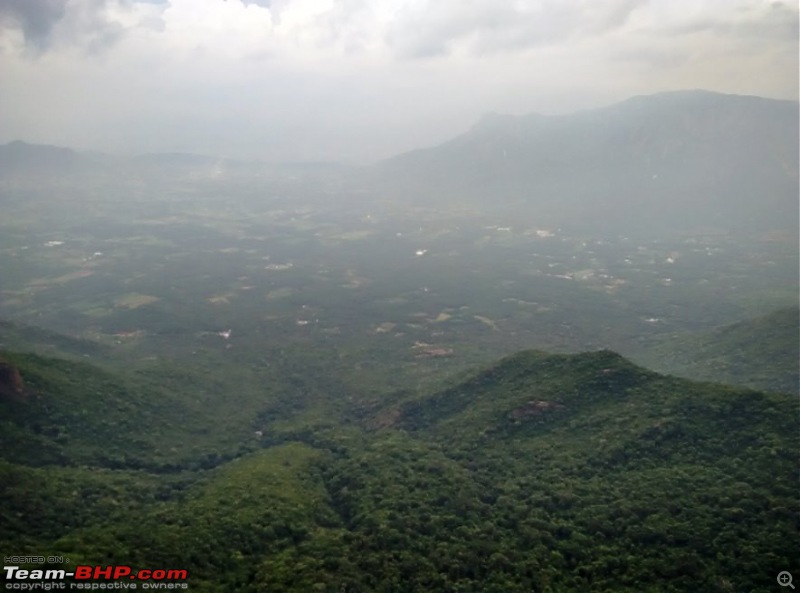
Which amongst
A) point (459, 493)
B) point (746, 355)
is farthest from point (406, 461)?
point (746, 355)

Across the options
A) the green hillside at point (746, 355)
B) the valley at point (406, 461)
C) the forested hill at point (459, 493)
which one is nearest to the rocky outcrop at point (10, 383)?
the valley at point (406, 461)

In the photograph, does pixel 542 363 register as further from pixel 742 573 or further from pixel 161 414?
pixel 161 414

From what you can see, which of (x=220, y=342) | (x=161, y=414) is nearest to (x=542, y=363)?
Answer: (x=161, y=414)

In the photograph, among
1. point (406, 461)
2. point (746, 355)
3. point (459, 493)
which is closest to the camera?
point (459, 493)

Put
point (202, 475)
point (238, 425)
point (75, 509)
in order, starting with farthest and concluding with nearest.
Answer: point (238, 425)
point (202, 475)
point (75, 509)

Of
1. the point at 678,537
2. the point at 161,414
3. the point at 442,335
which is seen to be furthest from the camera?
the point at 442,335

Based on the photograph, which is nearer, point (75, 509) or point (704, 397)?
point (75, 509)

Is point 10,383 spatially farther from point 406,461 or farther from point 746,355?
point 746,355

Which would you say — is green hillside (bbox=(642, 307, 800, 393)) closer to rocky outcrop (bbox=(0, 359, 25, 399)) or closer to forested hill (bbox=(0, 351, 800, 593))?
forested hill (bbox=(0, 351, 800, 593))

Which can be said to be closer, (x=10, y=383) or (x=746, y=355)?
(x=10, y=383)
